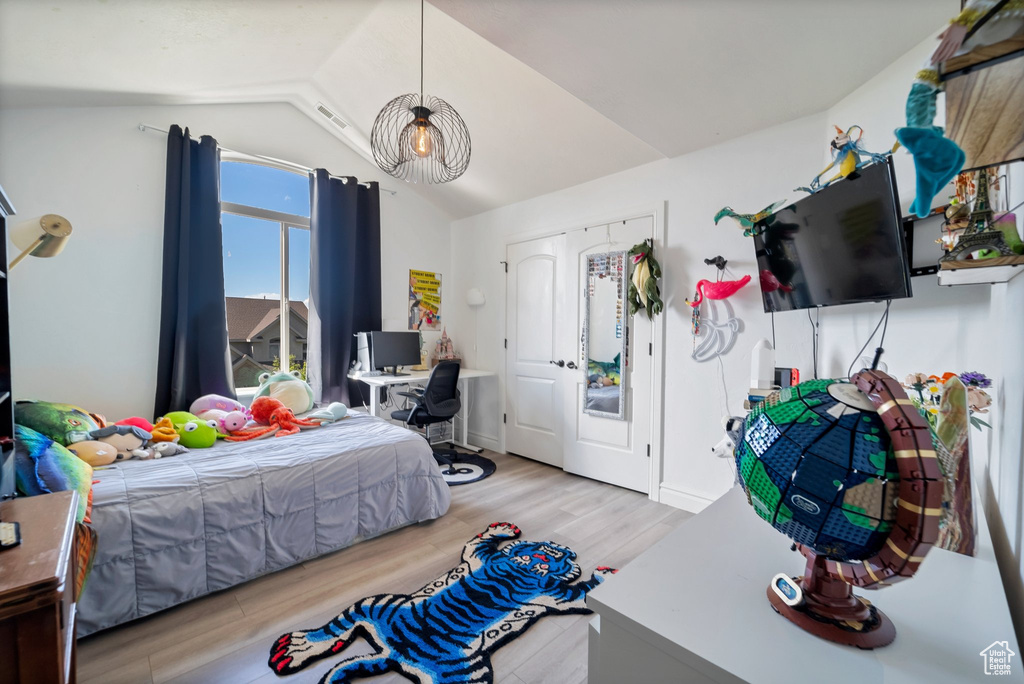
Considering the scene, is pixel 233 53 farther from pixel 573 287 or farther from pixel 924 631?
pixel 924 631

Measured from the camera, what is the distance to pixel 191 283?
9.77ft

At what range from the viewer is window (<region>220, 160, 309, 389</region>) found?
3326mm

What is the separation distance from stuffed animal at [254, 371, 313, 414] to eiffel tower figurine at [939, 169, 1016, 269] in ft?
11.1

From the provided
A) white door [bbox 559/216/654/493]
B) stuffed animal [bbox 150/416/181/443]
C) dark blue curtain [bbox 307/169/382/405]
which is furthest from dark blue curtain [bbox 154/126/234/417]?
white door [bbox 559/216/654/493]

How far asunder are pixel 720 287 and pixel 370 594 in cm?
250

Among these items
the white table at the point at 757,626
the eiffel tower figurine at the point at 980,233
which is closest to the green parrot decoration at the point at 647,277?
the eiffel tower figurine at the point at 980,233

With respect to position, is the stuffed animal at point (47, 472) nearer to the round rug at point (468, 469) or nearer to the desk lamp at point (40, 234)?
the desk lamp at point (40, 234)

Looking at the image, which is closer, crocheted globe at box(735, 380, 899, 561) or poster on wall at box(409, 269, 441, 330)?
crocheted globe at box(735, 380, 899, 561)

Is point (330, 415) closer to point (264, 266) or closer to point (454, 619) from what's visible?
point (264, 266)

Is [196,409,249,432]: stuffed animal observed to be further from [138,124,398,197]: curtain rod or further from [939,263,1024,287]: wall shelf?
[939,263,1024,287]: wall shelf

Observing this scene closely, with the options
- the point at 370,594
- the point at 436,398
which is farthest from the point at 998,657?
the point at 436,398

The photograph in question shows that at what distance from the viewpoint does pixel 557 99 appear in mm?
2656

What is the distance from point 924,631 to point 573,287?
2.95m

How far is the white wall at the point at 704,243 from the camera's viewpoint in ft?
7.63
